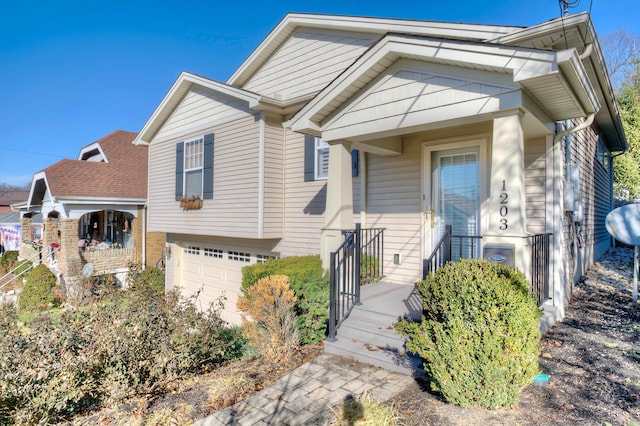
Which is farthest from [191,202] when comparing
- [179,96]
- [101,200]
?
[101,200]

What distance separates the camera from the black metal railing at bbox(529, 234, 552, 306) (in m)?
4.42

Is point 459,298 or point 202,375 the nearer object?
point 459,298

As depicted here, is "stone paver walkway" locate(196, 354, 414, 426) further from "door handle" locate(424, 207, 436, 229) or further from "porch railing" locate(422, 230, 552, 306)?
"door handle" locate(424, 207, 436, 229)

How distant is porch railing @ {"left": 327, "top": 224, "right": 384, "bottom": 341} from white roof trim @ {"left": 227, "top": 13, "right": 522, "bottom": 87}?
3.57 metres

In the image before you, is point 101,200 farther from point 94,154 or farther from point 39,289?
point 94,154

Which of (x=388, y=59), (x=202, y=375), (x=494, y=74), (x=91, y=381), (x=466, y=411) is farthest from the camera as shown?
(x=388, y=59)

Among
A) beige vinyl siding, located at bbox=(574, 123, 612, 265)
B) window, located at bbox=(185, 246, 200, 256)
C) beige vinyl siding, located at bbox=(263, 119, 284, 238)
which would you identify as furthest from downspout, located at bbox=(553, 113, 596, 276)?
window, located at bbox=(185, 246, 200, 256)

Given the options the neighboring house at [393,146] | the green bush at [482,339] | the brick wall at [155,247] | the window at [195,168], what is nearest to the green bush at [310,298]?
the neighboring house at [393,146]

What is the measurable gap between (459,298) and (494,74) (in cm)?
268

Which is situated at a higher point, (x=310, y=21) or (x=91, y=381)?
(x=310, y=21)

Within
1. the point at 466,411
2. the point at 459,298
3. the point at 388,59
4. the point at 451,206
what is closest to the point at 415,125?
the point at 388,59

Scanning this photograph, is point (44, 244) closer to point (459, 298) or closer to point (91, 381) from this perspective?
point (91, 381)

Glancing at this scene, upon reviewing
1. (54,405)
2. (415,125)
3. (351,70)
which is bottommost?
(54,405)

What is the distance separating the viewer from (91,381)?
11.9 feet
